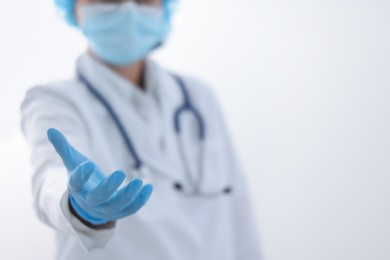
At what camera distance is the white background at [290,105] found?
1229 mm

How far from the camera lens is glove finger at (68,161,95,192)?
1.81 feet

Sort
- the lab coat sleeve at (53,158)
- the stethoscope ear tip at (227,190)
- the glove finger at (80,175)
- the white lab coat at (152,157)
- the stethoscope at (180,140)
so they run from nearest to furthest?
the glove finger at (80,175) → the lab coat sleeve at (53,158) → the white lab coat at (152,157) → the stethoscope at (180,140) → the stethoscope ear tip at (227,190)

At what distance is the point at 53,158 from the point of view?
2.57 feet

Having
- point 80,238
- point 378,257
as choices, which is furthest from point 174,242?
point 378,257

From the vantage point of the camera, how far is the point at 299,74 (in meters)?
1.53

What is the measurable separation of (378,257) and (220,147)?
0.47m

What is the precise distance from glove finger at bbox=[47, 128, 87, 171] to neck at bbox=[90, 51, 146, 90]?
0.50 meters

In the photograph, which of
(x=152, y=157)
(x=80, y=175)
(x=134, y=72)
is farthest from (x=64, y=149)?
(x=134, y=72)

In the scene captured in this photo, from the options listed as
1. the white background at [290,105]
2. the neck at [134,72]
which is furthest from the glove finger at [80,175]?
the white background at [290,105]

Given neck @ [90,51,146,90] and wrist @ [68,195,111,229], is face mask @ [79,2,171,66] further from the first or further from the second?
wrist @ [68,195,111,229]

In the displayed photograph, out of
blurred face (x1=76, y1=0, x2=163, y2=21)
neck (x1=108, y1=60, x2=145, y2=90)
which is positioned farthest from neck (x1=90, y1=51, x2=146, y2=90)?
blurred face (x1=76, y1=0, x2=163, y2=21)

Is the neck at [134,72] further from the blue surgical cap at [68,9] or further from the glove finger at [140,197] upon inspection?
the glove finger at [140,197]

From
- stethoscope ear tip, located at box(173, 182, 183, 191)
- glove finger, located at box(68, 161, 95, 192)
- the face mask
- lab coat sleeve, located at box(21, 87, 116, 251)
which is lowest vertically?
stethoscope ear tip, located at box(173, 182, 183, 191)

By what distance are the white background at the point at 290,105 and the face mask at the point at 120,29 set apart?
0.21 meters
